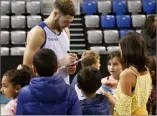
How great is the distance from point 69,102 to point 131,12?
27.2ft

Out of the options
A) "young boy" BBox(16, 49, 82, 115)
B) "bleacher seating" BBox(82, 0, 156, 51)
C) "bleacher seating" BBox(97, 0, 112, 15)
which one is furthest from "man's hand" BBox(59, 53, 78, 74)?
"bleacher seating" BBox(97, 0, 112, 15)

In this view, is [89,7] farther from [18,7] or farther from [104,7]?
[18,7]

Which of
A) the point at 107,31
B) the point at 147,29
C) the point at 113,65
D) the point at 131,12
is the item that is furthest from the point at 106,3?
the point at 113,65

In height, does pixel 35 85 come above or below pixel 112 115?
above

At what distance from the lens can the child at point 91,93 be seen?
7.57 ft

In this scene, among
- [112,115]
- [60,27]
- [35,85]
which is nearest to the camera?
[35,85]

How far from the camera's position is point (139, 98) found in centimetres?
223

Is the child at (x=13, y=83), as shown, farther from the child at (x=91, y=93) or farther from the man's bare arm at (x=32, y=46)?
the child at (x=91, y=93)

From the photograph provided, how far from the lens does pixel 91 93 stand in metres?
2.34

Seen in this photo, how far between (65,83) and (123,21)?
24.8ft

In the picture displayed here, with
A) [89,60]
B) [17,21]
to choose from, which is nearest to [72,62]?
[89,60]

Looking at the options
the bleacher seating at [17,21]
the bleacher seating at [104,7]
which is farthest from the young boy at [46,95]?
the bleacher seating at [104,7]

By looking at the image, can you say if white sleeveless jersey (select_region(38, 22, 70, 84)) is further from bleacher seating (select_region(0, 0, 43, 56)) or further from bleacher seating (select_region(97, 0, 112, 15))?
bleacher seating (select_region(97, 0, 112, 15))

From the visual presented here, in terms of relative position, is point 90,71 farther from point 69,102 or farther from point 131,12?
point 131,12
